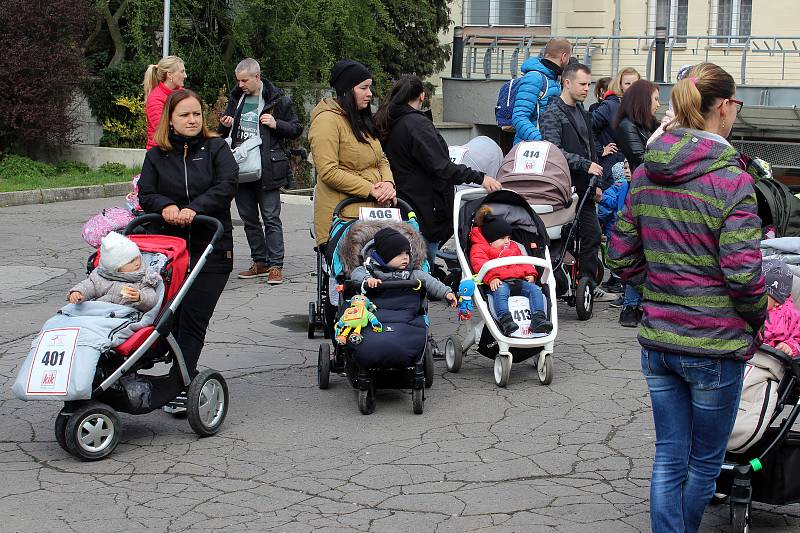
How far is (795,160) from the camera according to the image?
20062 millimetres

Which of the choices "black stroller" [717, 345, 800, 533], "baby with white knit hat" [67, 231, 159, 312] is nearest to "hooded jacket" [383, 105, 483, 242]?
"baby with white knit hat" [67, 231, 159, 312]

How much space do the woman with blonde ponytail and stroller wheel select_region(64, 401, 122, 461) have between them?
4491 mm

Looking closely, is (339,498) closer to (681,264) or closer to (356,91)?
(681,264)

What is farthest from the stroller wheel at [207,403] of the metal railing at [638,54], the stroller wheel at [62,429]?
the metal railing at [638,54]

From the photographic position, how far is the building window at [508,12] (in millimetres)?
25906

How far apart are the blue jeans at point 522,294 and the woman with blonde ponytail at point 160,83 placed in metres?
3.84

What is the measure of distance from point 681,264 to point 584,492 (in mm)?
1711

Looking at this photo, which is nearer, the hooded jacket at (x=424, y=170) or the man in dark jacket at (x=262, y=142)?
the hooded jacket at (x=424, y=170)

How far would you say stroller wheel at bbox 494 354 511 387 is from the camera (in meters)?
7.45

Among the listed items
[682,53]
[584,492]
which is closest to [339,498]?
[584,492]

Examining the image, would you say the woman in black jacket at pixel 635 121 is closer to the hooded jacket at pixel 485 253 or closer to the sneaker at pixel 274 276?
the hooded jacket at pixel 485 253

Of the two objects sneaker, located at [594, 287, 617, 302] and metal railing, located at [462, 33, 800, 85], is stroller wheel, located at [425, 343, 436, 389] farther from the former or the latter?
metal railing, located at [462, 33, 800, 85]

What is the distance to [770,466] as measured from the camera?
477cm

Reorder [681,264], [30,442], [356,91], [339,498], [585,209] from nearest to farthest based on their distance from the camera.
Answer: [681,264] → [339,498] → [30,442] → [356,91] → [585,209]
